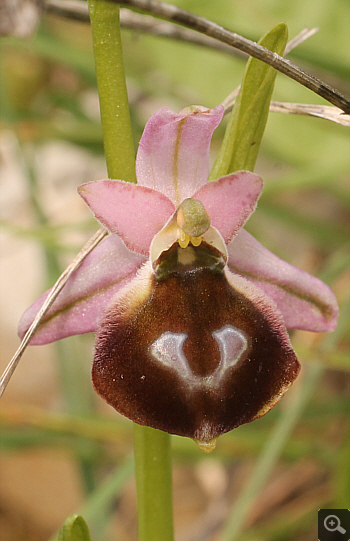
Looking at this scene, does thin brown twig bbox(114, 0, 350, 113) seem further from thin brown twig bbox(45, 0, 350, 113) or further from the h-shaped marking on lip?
the h-shaped marking on lip

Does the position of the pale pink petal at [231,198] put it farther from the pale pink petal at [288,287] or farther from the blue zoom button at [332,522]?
the blue zoom button at [332,522]

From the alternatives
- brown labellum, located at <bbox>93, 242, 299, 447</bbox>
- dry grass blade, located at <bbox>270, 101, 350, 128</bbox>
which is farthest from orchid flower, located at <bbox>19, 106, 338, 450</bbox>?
dry grass blade, located at <bbox>270, 101, 350, 128</bbox>

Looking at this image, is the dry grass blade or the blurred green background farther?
the blurred green background

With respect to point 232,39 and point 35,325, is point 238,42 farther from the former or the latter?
point 35,325

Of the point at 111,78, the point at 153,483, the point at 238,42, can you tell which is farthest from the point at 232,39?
the point at 153,483

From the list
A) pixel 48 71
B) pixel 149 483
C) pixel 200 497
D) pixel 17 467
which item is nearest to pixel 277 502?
pixel 200 497

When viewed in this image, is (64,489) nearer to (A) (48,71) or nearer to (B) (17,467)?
(B) (17,467)

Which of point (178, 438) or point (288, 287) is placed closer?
point (288, 287)
